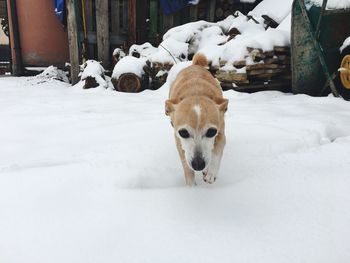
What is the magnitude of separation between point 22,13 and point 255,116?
24.6 ft

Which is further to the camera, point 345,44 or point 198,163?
point 345,44

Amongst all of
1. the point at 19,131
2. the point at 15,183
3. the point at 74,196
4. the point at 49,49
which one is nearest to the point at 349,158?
the point at 74,196

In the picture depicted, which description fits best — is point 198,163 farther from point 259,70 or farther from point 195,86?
point 259,70

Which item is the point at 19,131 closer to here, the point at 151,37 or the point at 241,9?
the point at 151,37

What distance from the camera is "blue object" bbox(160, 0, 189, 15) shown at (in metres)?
7.42

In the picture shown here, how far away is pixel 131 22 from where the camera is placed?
7586 millimetres

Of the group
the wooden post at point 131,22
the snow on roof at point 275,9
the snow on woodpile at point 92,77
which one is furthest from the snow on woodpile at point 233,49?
the wooden post at point 131,22

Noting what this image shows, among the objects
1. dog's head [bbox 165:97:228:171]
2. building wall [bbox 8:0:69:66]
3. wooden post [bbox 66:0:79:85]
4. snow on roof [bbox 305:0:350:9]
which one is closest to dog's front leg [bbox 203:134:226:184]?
dog's head [bbox 165:97:228:171]

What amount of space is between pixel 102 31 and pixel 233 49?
134 inches

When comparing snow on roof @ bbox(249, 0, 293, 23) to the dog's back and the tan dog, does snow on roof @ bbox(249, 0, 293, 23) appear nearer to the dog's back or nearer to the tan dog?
the dog's back

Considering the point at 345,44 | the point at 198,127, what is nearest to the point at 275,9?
the point at 345,44

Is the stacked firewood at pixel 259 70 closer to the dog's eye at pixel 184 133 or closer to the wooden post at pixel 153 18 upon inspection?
the wooden post at pixel 153 18

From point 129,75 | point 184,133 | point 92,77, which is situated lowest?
point 92,77

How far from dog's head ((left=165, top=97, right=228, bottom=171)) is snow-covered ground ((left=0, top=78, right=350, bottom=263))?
303 millimetres
